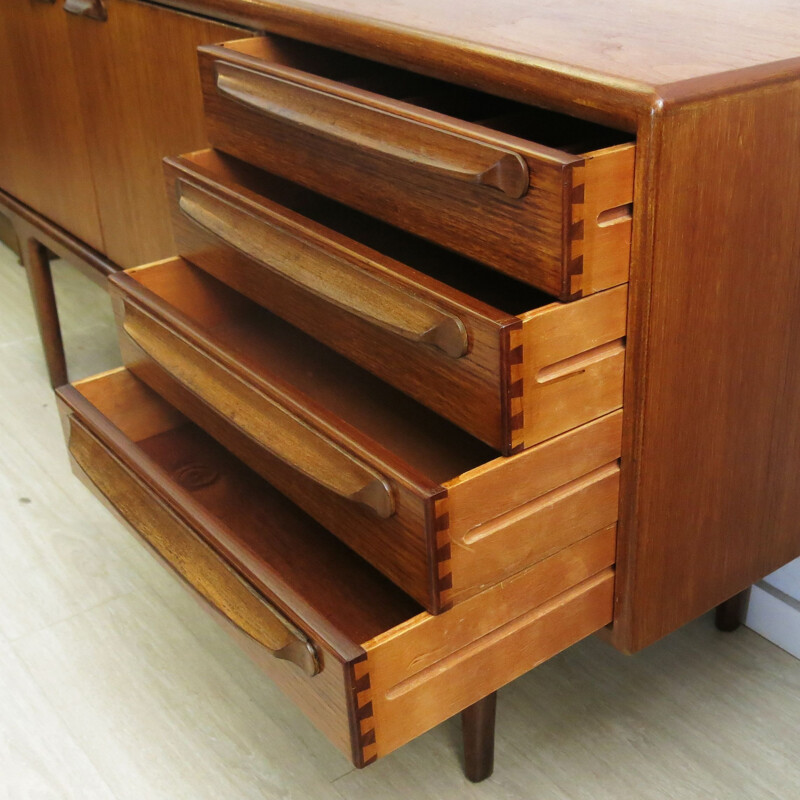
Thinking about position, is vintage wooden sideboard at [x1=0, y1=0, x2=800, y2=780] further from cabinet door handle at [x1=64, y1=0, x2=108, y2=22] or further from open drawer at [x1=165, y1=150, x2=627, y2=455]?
cabinet door handle at [x1=64, y1=0, x2=108, y2=22]

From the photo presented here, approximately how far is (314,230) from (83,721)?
0.59 metres

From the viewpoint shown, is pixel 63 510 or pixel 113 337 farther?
pixel 113 337

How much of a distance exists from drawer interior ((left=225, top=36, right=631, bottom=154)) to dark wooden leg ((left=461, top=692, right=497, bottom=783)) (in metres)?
0.49

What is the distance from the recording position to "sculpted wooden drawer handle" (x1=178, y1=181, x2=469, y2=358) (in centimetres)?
70

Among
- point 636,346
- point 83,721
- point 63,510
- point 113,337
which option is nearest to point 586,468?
point 636,346

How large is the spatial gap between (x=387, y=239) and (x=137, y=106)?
1.42 ft

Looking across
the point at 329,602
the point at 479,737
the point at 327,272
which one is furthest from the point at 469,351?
the point at 479,737

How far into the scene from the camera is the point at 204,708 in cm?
108

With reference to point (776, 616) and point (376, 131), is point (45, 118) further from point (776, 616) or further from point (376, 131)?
point (776, 616)

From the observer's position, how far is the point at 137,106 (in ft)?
4.10

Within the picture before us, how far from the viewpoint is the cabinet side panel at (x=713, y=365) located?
2.21 feet

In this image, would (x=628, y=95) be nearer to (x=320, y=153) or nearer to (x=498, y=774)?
(x=320, y=153)

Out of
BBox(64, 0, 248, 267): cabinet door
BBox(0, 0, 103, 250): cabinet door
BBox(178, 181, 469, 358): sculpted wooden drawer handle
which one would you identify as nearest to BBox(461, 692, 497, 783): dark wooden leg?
BBox(178, 181, 469, 358): sculpted wooden drawer handle

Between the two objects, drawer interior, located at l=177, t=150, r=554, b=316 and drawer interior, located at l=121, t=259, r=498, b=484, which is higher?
drawer interior, located at l=177, t=150, r=554, b=316
